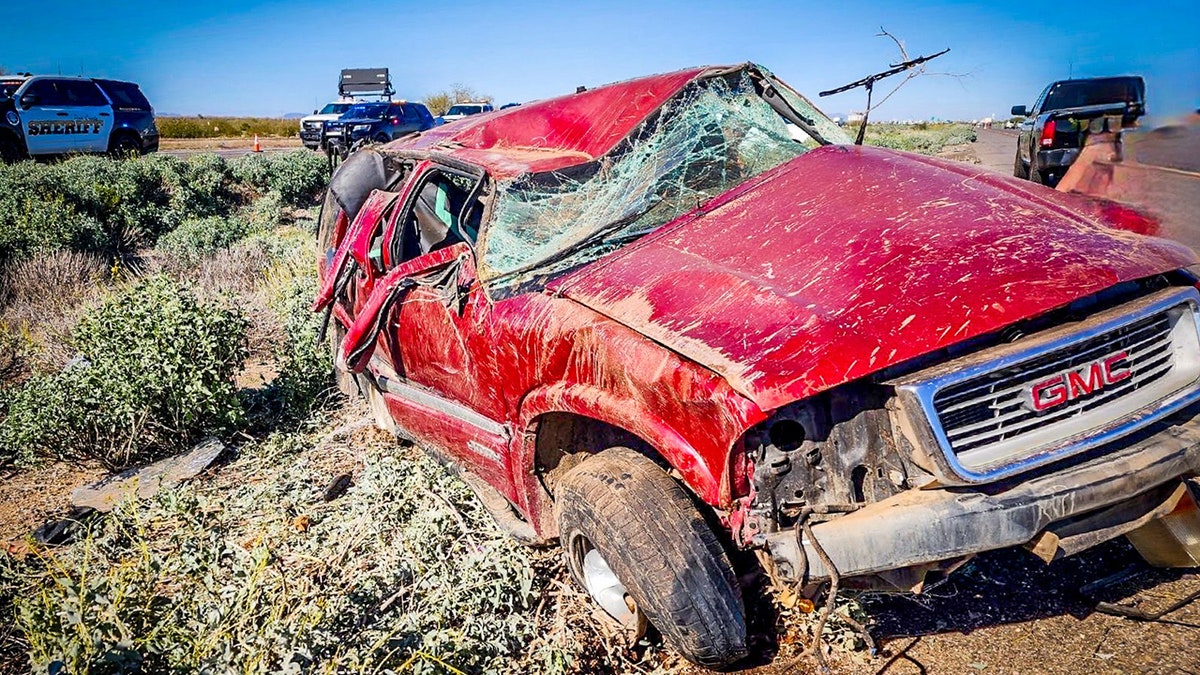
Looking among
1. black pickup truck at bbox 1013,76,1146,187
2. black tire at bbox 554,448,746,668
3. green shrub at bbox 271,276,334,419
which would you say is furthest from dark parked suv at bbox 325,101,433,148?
black tire at bbox 554,448,746,668

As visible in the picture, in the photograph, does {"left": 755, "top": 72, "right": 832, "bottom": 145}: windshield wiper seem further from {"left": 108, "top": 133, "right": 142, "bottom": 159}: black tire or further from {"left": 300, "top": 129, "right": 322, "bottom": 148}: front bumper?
{"left": 300, "top": 129, "right": 322, "bottom": 148}: front bumper

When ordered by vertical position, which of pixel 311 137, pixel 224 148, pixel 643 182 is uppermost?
pixel 224 148

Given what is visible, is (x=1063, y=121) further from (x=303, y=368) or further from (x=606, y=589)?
(x=606, y=589)

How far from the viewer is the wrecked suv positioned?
6.43ft

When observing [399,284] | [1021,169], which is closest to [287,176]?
[1021,169]

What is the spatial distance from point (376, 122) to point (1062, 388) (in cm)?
2074

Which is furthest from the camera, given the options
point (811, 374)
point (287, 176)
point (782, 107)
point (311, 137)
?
point (311, 137)

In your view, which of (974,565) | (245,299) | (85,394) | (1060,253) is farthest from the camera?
(245,299)

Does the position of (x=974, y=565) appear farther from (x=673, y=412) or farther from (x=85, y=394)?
(x=85, y=394)

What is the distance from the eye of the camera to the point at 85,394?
4.39 metres

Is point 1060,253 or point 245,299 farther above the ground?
point 1060,253

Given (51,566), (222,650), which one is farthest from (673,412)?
(51,566)

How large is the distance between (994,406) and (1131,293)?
66 cm

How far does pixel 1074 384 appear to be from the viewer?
6.88 ft
